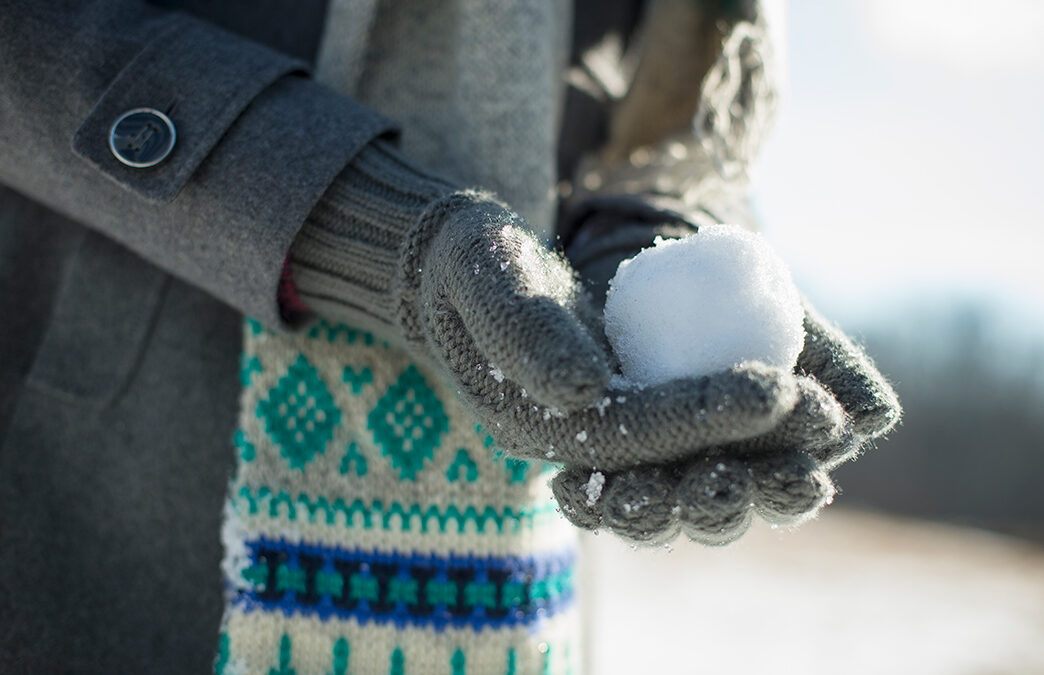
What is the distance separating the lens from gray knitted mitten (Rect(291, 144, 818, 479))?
48 centimetres

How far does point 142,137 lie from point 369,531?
16.7 inches

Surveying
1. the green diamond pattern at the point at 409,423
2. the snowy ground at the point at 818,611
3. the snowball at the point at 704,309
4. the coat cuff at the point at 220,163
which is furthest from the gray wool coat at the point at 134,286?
the snowy ground at the point at 818,611

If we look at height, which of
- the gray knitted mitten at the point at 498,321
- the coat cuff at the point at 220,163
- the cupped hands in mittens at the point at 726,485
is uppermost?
the coat cuff at the point at 220,163

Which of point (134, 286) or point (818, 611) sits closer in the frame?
point (134, 286)

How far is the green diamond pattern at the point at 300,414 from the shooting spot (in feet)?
2.44

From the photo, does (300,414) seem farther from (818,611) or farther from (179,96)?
(818,611)

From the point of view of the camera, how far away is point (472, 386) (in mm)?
567

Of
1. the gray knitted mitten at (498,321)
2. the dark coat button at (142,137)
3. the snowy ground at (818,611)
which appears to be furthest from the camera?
the snowy ground at (818,611)

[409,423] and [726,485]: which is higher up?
[409,423]

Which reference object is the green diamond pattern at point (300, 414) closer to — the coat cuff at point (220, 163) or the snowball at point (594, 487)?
the coat cuff at point (220, 163)

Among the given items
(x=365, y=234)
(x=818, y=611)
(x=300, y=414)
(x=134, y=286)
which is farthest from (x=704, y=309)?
(x=818, y=611)

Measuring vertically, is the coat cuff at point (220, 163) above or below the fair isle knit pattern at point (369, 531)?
above

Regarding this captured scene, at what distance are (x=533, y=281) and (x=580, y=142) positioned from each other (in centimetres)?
58

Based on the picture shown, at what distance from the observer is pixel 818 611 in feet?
12.5
